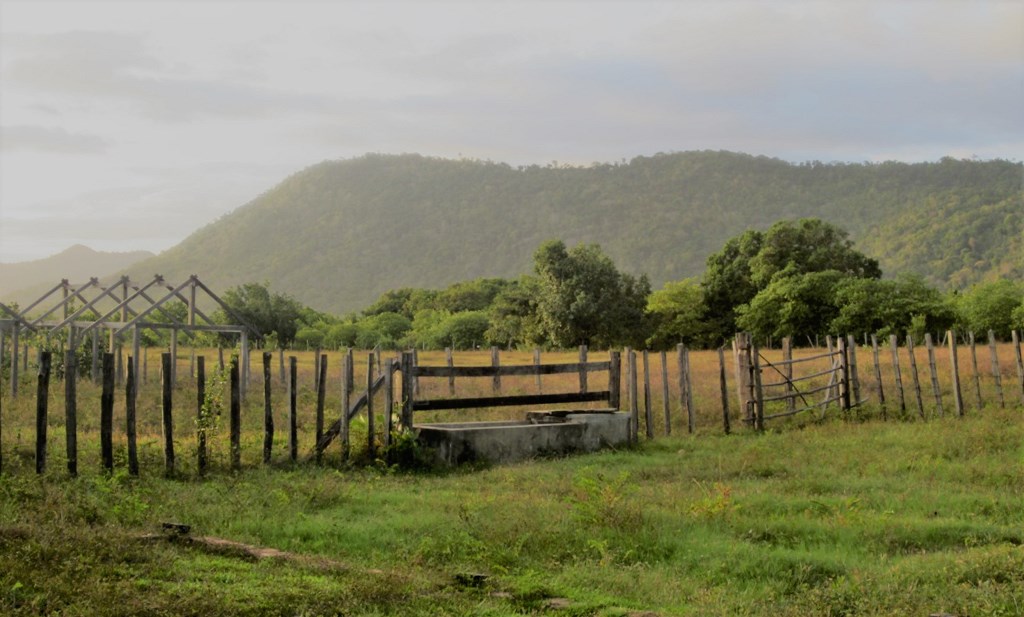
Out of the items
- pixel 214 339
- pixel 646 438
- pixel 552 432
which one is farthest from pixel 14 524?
pixel 214 339

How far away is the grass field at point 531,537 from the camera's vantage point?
274 inches

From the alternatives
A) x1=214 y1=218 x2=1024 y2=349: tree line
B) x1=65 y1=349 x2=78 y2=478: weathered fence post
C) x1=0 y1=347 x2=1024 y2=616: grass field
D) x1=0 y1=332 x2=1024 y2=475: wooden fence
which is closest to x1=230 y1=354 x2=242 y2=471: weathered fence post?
x1=0 y1=332 x2=1024 y2=475: wooden fence

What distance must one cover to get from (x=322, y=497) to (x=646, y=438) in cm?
867

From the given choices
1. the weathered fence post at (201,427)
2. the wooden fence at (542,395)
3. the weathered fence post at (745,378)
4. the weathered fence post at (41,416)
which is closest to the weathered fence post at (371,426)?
the wooden fence at (542,395)

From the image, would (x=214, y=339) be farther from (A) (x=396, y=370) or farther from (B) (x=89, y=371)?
(A) (x=396, y=370)

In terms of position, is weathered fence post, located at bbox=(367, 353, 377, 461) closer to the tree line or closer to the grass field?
the grass field

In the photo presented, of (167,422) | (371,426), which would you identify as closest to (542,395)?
(371,426)

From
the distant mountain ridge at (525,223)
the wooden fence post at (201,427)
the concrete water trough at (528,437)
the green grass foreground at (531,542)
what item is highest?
the distant mountain ridge at (525,223)

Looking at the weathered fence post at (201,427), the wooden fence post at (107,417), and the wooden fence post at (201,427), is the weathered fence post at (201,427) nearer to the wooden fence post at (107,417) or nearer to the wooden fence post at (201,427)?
the wooden fence post at (201,427)

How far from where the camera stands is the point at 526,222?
182m

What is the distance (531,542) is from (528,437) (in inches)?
281

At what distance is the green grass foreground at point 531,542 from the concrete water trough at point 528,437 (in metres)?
1.17

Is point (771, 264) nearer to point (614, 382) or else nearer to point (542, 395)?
point (614, 382)

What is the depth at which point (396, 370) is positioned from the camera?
1622cm
